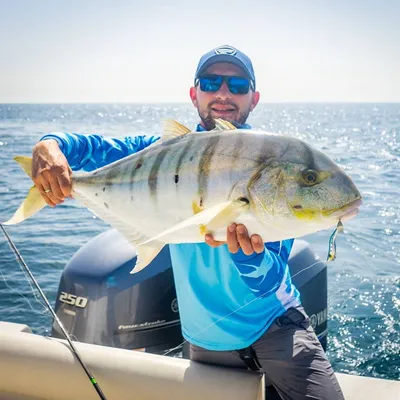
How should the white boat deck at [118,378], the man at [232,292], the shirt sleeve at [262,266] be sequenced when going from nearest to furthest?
the shirt sleeve at [262,266], the man at [232,292], the white boat deck at [118,378]

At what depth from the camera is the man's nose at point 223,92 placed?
2928mm

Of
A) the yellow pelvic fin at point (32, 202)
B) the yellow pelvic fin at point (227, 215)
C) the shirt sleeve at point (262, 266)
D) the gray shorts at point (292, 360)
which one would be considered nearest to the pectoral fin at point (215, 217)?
the yellow pelvic fin at point (227, 215)

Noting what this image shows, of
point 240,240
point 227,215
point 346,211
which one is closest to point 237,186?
point 227,215

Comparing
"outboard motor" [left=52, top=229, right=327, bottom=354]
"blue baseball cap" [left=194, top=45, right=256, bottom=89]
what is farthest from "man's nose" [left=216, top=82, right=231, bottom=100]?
"outboard motor" [left=52, top=229, right=327, bottom=354]

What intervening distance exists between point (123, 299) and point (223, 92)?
2112mm

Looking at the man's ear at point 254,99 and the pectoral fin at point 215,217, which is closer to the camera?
the pectoral fin at point 215,217

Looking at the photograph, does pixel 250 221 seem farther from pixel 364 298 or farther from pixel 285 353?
pixel 364 298

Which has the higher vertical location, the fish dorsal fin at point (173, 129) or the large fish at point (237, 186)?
the fish dorsal fin at point (173, 129)

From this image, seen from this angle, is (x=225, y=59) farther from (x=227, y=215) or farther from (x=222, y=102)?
(x=227, y=215)

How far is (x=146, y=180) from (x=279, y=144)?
0.63m

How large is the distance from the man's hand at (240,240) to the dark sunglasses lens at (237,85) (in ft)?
4.13

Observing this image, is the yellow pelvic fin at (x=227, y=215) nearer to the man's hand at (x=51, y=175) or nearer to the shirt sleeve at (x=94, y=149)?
the man's hand at (x=51, y=175)

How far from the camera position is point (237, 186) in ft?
6.26

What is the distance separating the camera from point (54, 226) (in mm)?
11125
